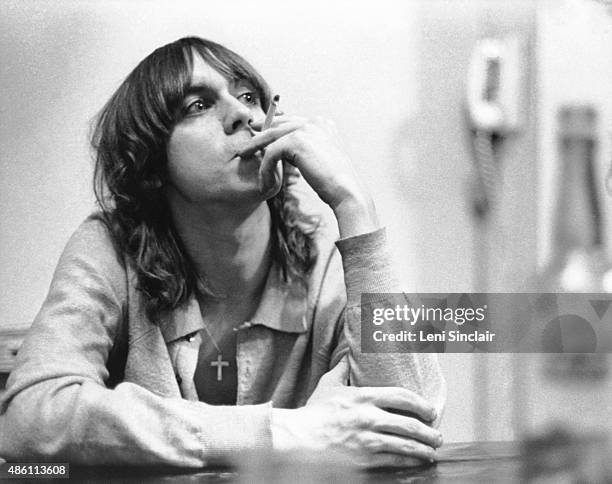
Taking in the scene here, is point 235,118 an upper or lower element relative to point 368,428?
upper

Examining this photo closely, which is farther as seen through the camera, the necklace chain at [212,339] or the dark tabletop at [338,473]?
the necklace chain at [212,339]

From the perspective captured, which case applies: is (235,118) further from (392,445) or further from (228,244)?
(392,445)

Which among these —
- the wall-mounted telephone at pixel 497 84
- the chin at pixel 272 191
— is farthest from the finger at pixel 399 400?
the wall-mounted telephone at pixel 497 84

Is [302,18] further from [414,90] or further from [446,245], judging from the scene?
[446,245]

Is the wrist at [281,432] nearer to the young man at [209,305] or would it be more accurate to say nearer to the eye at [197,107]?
the young man at [209,305]

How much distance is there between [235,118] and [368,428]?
40cm

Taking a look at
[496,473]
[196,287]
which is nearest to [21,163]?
[196,287]

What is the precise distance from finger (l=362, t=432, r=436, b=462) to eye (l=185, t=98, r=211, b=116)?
1.42 feet

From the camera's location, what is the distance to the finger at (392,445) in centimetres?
114

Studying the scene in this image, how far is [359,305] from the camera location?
1.18 metres

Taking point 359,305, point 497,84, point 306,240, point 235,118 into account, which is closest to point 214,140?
point 235,118

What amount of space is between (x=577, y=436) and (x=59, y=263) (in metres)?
0.68

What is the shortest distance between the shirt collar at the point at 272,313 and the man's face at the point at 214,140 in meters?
0.12

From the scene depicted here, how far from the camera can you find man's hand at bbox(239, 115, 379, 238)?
1193mm
